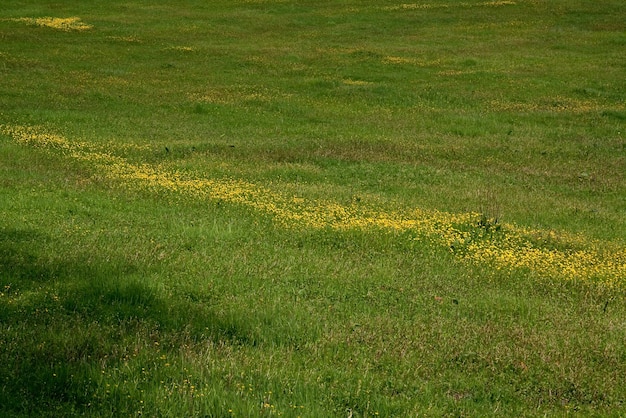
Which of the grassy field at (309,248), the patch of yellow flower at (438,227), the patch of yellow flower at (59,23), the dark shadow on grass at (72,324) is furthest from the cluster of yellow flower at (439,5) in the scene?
the dark shadow on grass at (72,324)

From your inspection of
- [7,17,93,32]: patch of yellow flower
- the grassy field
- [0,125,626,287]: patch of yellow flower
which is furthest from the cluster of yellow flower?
[0,125,626,287]: patch of yellow flower

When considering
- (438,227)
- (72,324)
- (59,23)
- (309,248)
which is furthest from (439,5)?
(72,324)

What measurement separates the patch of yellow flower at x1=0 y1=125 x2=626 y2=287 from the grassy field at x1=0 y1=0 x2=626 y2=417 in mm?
57

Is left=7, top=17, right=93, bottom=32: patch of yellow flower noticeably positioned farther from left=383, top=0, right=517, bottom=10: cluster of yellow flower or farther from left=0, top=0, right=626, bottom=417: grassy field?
left=383, top=0, right=517, bottom=10: cluster of yellow flower

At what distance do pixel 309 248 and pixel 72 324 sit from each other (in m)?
4.57

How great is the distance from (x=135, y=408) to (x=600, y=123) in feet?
78.6

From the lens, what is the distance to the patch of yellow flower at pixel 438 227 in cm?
1120

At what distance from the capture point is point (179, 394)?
6.02m

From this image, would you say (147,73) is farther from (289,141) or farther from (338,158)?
(338,158)

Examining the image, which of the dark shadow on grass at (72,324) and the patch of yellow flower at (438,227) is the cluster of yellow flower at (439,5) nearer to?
the patch of yellow flower at (438,227)

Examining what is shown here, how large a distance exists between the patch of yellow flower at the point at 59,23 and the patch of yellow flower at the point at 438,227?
34.1m

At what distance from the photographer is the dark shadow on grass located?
241 inches

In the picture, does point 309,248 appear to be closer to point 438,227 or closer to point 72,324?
point 438,227

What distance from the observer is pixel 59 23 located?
1927 inches
